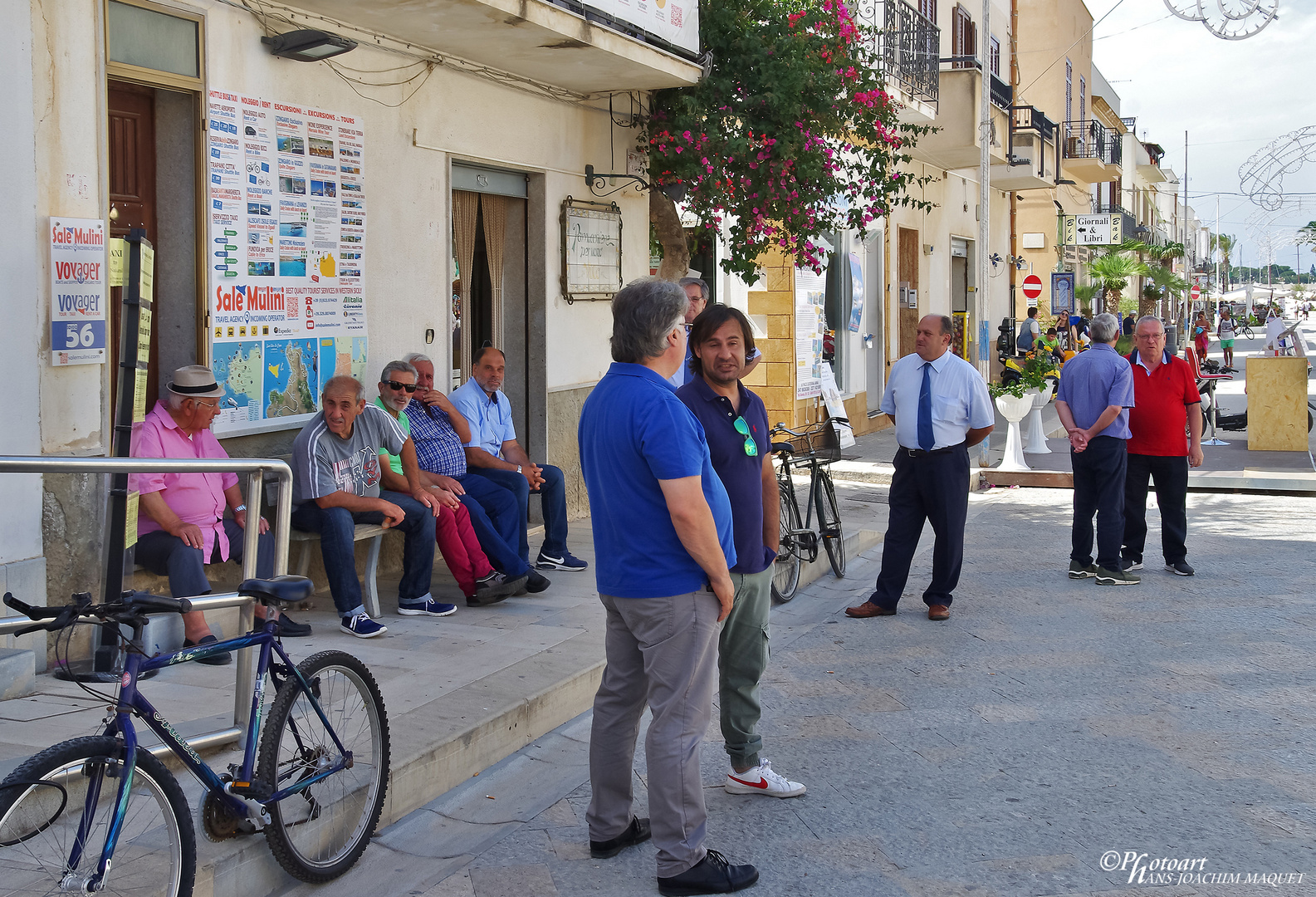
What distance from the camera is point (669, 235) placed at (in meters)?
11.5

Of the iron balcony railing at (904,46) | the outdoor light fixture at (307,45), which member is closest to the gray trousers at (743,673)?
the outdoor light fixture at (307,45)

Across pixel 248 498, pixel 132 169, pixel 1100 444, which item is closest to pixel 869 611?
pixel 1100 444

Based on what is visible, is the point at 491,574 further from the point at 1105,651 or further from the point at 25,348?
the point at 1105,651

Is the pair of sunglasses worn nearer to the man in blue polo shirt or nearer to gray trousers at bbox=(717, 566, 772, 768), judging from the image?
gray trousers at bbox=(717, 566, 772, 768)

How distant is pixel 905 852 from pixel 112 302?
15.6ft

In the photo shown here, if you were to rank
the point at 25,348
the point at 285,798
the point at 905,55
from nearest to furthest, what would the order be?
1. the point at 285,798
2. the point at 25,348
3. the point at 905,55

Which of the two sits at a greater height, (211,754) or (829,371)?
(829,371)

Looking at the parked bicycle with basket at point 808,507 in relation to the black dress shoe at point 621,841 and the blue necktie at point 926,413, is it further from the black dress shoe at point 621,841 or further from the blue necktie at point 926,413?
the black dress shoe at point 621,841

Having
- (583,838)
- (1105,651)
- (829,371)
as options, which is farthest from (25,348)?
(829,371)

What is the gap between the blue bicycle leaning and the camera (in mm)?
2881

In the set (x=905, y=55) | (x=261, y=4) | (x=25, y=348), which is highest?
(x=905, y=55)

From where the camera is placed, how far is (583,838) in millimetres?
4215

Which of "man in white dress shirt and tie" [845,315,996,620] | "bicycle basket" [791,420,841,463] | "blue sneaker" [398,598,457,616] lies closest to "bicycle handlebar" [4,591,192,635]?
"blue sneaker" [398,598,457,616]

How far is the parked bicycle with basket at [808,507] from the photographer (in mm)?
8008
